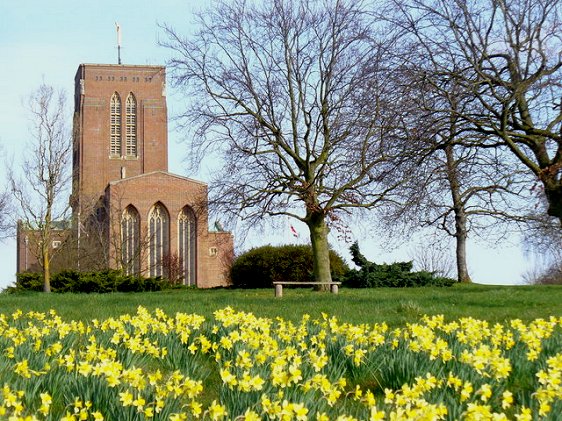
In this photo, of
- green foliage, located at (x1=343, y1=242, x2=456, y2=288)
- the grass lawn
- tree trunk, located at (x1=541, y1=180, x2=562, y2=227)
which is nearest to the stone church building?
green foliage, located at (x1=343, y1=242, x2=456, y2=288)

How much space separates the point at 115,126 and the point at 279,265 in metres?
46.4

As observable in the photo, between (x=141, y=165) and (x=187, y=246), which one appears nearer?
(x=187, y=246)

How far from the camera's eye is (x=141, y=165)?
69.9 m

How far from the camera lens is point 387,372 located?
15.5 feet

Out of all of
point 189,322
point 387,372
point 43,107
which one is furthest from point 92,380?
point 43,107

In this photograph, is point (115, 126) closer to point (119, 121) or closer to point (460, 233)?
point (119, 121)

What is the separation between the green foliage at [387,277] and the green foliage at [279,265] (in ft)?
9.18

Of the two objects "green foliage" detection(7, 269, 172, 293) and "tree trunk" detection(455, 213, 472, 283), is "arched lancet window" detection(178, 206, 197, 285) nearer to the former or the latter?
"green foliage" detection(7, 269, 172, 293)

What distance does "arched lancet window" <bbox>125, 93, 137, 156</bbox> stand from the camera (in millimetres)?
68812

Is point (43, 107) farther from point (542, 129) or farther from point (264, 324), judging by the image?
point (264, 324)

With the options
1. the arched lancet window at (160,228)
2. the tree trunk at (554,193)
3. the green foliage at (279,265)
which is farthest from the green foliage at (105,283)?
the arched lancet window at (160,228)

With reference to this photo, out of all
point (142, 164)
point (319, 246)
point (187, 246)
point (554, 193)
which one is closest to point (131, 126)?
point (142, 164)

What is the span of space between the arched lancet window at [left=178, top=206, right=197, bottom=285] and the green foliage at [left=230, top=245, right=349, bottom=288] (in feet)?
104

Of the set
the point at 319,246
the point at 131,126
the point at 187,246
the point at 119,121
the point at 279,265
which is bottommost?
the point at 279,265
